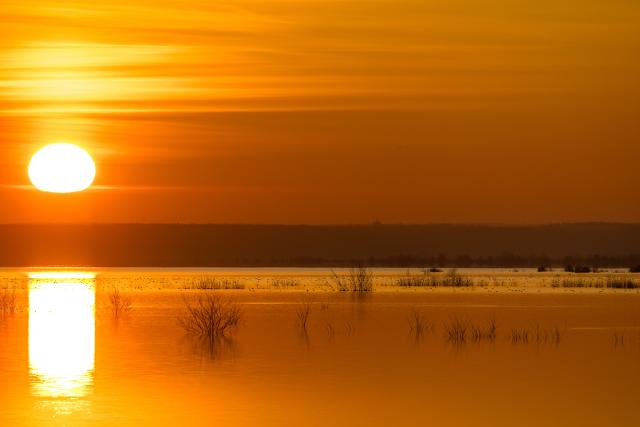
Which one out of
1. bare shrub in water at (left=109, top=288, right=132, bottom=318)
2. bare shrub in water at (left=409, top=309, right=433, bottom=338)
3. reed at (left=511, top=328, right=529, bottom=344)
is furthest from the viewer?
bare shrub in water at (left=109, top=288, right=132, bottom=318)

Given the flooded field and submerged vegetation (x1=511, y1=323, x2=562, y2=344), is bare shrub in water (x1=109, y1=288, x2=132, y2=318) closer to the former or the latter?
the flooded field

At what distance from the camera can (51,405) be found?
13977 millimetres

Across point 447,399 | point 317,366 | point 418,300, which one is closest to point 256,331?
point 317,366

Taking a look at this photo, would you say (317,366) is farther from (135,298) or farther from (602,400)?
(135,298)

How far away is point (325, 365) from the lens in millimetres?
18359

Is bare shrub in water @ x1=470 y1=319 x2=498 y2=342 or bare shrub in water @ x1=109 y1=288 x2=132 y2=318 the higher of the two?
bare shrub in water @ x1=109 y1=288 x2=132 y2=318

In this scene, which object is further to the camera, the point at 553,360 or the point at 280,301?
the point at 280,301

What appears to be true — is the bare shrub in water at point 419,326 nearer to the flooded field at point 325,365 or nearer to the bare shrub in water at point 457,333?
A: the flooded field at point 325,365

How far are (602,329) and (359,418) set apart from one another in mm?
12446

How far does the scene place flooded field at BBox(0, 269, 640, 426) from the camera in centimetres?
1373

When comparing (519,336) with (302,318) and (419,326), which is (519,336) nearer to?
(419,326)

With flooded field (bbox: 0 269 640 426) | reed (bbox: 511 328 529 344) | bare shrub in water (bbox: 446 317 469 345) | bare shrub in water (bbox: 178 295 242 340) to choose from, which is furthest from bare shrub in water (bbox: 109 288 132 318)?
reed (bbox: 511 328 529 344)

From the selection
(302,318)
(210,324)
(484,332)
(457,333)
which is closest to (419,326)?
(484,332)

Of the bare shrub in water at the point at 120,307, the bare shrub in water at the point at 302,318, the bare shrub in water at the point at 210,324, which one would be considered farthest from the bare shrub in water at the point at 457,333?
the bare shrub in water at the point at 120,307
